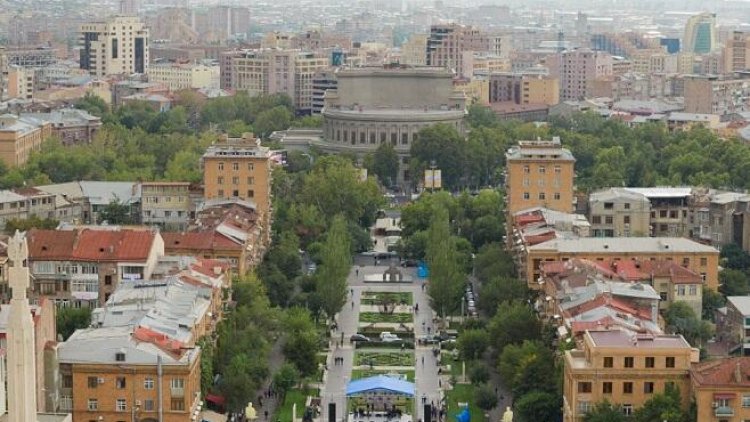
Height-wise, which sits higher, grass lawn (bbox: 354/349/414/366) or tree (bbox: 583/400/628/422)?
tree (bbox: 583/400/628/422)

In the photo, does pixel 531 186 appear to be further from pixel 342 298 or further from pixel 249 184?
pixel 342 298

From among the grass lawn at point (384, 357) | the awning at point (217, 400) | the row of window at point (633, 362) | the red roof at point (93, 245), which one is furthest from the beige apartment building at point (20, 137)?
the row of window at point (633, 362)

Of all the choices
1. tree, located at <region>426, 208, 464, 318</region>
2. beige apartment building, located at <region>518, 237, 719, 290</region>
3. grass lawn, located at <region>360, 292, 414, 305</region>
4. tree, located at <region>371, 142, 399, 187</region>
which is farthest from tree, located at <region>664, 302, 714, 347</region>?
tree, located at <region>371, 142, 399, 187</region>

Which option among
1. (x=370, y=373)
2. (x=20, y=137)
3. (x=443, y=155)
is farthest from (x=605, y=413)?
(x=20, y=137)

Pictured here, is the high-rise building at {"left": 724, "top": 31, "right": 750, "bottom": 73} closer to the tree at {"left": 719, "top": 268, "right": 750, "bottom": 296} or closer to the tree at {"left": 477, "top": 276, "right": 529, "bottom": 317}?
the tree at {"left": 719, "top": 268, "right": 750, "bottom": 296}

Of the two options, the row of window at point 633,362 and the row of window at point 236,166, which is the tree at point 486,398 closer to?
the row of window at point 633,362

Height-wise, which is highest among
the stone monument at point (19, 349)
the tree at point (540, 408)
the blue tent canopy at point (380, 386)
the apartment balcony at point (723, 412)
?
the stone monument at point (19, 349)

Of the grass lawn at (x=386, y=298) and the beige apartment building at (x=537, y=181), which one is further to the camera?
the beige apartment building at (x=537, y=181)

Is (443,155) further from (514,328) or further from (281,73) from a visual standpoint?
(514,328)
